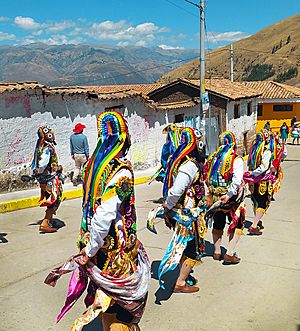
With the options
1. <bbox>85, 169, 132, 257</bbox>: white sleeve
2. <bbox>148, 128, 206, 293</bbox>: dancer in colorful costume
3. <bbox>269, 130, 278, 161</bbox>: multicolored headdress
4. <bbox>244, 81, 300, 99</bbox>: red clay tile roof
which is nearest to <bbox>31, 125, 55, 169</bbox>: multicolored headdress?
<bbox>148, 128, 206, 293</bbox>: dancer in colorful costume

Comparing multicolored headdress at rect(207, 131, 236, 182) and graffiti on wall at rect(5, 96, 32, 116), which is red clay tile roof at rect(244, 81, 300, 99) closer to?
graffiti on wall at rect(5, 96, 32, 116)

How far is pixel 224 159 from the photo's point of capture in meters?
6.04

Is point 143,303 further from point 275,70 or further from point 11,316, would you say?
point 275,70

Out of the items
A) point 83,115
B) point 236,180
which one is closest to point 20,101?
point 83,115

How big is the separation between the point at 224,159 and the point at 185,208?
130cm

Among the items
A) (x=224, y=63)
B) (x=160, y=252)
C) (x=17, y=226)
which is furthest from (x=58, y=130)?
(x=224, y=63)

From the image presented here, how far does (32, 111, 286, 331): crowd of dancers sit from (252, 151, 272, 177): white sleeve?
0.05ft

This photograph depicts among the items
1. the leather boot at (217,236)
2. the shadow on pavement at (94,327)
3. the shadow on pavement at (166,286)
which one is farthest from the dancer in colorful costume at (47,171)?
the shadow on pavement at (94,327)

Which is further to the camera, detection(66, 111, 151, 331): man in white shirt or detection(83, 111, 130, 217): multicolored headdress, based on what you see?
detection(83, 111, 130, 217): multicolored headdress

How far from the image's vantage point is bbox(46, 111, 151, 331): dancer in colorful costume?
3.32 metres

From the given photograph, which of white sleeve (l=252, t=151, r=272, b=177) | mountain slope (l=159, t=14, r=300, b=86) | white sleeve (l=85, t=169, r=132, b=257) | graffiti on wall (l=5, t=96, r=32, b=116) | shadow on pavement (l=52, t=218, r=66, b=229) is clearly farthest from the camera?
mountain slope (l=159, t=14, r=300, b=86)

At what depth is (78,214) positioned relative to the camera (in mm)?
9070

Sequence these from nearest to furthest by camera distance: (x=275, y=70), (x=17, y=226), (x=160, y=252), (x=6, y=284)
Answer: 1. (x=6, y=284)
2. (x=160, y=252)
3. (x=17, y=226)
4. (x=275, y=70)

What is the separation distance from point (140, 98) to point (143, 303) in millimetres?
10842
